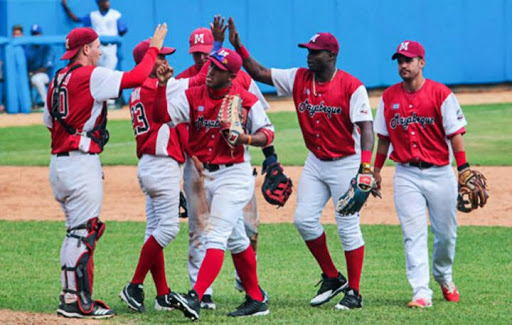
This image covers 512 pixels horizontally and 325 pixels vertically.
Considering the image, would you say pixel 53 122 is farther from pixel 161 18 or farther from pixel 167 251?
pixel 161 18

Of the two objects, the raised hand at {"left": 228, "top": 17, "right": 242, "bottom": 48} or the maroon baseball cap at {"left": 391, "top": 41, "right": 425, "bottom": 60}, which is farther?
the raised hand at {"left": 228, "top": 17, "right": 242, "bottom": 48}

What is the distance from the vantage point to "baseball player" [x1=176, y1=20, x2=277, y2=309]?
716 centimetres

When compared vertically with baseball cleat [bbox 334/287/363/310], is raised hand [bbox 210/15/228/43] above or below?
above

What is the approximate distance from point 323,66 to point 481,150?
9552 mm

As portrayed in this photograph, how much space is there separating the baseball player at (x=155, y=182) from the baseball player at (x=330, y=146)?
96cm

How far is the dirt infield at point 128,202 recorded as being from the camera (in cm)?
1164

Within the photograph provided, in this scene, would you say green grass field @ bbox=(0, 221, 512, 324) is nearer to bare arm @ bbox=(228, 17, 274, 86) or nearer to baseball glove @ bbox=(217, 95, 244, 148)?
baseball glove @ bbox=(217, 95, 244, 148)

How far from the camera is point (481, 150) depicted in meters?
16.2

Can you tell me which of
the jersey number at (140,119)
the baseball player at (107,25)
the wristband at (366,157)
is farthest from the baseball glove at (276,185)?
the baseball player at (107,25)

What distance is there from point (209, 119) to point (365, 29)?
17863 millimetres

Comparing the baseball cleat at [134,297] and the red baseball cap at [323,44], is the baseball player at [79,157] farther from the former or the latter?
the red baseball cap at [323,44]

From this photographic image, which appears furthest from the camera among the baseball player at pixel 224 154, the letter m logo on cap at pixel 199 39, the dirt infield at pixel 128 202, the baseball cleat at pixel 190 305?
the dirt infield at pixel 128 202

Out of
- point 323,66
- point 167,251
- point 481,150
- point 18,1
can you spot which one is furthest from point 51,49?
point 323,66

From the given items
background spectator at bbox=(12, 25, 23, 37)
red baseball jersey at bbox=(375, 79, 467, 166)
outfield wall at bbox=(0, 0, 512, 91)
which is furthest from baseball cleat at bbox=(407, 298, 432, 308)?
outfield wall at bbox=(0, 0, 512, 91)
